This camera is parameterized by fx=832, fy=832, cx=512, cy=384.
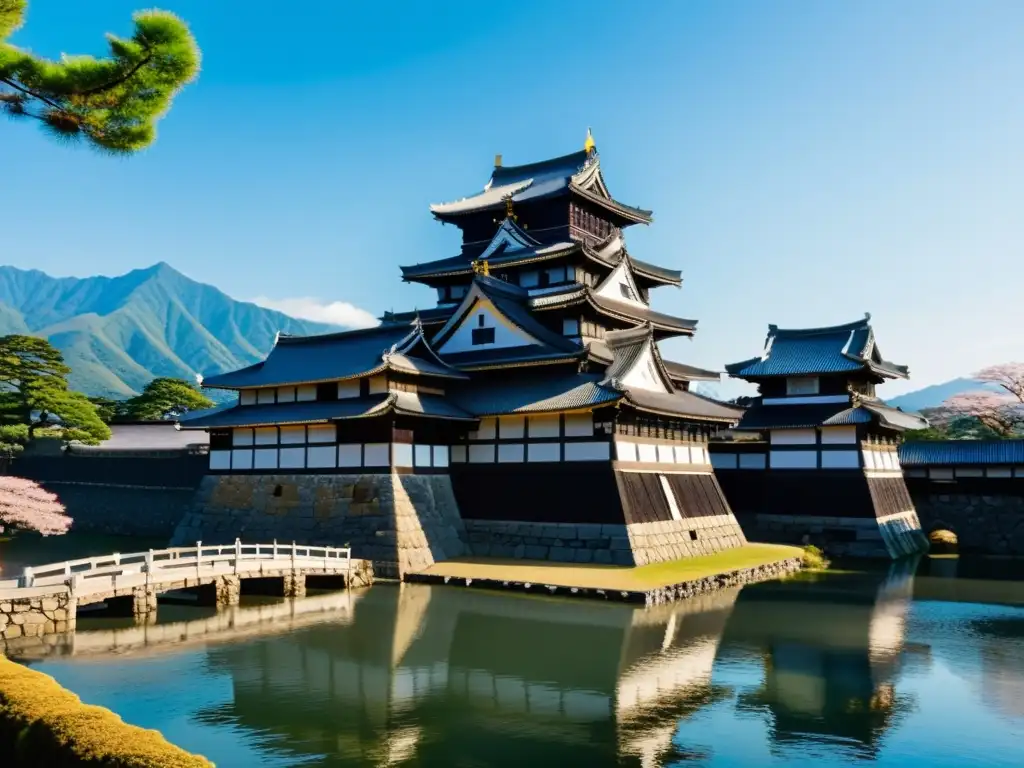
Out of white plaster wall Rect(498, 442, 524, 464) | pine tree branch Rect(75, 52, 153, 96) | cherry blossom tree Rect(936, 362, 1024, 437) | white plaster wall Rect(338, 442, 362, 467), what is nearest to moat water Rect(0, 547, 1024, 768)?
white plaster wall Rect(338, 442, 362, 467)

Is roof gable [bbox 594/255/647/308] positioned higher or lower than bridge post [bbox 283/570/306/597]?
higher

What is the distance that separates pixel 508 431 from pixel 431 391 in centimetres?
380

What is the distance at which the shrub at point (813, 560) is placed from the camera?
3469 centimetres

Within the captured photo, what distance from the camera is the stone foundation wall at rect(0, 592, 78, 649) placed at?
19625 millimetres

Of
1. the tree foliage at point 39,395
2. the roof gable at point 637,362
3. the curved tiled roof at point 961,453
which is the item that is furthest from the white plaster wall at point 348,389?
the curved tiled roof at point 961,453

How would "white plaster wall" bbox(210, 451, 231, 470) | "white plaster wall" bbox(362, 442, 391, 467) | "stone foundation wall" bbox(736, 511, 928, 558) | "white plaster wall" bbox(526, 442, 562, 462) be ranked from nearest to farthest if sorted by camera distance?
1. "white plaster wall" bbox(362, 442, 391, 467)
2. "white plaster wall" bbox(526, 442, 562, 462)
3. "white plaster wall" bbox(210, 451, 231, 470)
4. "stone foundation wall" bbox(736, 511, 928, 558)

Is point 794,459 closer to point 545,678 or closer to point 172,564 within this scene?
point 545,678

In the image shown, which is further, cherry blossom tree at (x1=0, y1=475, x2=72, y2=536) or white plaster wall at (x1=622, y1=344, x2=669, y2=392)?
white plaster wall at (x1=622, y1=344, x2=669, y2=392)

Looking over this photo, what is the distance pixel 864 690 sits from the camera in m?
16.9

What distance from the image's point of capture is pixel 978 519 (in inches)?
1647

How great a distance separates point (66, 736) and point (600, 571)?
20.2 metres

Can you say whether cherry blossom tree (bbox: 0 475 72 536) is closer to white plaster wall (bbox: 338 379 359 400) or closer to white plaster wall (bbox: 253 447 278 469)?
white plaster wall (bbox: 253 447 278 469)

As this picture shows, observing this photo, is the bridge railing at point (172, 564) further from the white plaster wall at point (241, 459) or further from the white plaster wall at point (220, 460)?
the white plaster wall at point (220, 460)

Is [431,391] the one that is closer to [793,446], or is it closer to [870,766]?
[793,446]
